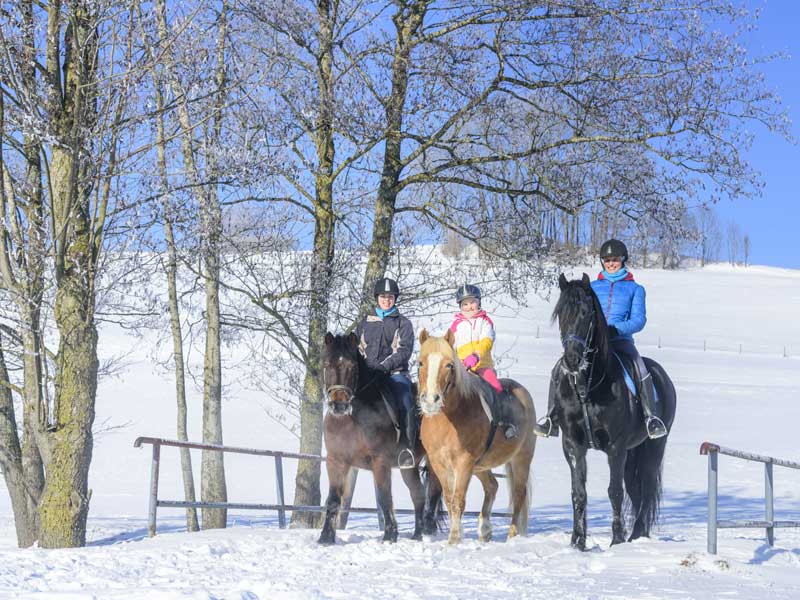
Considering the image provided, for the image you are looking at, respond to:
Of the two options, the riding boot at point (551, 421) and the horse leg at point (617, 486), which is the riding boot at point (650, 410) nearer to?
the horse leg at point (617, 486)

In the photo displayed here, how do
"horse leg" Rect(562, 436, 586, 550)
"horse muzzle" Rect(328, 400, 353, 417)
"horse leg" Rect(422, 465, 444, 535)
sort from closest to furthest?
"horse muzzle" Rect(328, 400, 353, 417)
"horse leg" Rect(562, 436, 586, 550)
"horse leg" Rect(422, 465, 444, 535)

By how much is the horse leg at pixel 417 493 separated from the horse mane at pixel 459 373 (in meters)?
1.18

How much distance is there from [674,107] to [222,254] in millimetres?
6672

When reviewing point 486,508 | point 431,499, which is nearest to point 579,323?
point 486,508

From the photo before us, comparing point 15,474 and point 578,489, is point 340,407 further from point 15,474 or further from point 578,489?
point 15,474

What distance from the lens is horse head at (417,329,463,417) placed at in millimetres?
8148

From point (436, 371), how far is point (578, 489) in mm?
1792

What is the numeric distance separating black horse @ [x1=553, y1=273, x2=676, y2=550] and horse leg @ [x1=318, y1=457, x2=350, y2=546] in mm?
2090

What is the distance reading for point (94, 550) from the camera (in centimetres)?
763

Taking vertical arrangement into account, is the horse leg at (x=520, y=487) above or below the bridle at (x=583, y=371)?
below

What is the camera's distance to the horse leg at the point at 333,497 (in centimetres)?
871

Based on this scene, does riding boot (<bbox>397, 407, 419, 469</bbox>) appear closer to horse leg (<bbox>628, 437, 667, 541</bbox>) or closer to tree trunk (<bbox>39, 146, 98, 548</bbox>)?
horse leg (<bbox>628, 437, 667, 541</bbox>)

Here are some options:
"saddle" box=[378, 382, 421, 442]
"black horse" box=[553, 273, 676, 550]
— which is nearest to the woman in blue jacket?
"black horse" box=[553, 273, 676, 550]

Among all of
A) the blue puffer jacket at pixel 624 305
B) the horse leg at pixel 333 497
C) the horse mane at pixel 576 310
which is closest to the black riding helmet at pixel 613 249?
the blue puffer jacket at pixel 624 305
